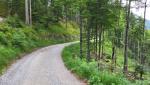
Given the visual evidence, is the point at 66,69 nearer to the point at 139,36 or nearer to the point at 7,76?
the point at 7,76

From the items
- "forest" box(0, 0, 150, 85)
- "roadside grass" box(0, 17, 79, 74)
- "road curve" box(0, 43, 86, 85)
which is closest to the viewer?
"road curve" box(0, 43, 86, 85)

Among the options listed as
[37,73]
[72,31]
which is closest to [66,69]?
[37,73]

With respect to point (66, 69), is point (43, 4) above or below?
above

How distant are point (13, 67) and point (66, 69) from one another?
3.96 metres

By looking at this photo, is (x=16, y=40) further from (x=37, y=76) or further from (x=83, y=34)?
(x=37, y=76)

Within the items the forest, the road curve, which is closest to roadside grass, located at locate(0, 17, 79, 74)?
the forest

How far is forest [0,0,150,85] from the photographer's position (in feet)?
66.5

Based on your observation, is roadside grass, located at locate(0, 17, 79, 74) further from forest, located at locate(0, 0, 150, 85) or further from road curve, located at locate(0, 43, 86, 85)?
road curve, located at locate(0, 43, 86, 85)

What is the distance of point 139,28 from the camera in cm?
5644

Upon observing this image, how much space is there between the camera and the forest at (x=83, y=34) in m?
20.3

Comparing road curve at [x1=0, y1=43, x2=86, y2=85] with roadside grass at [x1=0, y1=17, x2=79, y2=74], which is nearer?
road curve at [x1=0, y1=43, x2=86, y2=85]

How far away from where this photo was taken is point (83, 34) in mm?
41250

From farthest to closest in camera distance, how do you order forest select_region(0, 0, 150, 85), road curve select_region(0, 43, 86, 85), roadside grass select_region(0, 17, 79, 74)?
roadside grass select_region(0, 17, 79, 74) → forest select_region(0, 0, 150, 85) → road curve select_region(0, 43, 86, 85)

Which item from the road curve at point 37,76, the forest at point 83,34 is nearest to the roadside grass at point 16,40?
the forest at point 83,34
